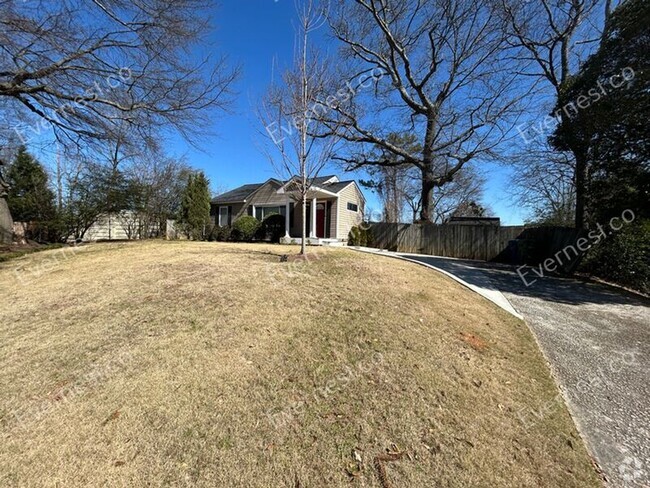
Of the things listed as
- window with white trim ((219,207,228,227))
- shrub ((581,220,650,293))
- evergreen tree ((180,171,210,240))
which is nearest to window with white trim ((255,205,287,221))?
window with white trim ((219,207,228,227))

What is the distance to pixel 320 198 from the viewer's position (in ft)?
54.2

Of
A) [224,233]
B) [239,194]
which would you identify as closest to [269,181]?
[239,194]

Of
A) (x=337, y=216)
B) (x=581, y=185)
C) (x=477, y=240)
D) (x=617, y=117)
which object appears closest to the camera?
(x=617, y=117)

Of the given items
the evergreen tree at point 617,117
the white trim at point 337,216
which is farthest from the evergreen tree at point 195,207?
the evergreen tree at point 617,117

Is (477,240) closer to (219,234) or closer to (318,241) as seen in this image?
(318,241)

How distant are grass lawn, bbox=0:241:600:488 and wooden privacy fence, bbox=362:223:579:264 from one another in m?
8.02

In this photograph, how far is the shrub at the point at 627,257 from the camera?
269 inches

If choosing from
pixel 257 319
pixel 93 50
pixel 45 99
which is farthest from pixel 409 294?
pixel 45 99

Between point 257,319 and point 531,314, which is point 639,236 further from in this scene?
point 257,319

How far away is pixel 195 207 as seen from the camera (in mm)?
17328

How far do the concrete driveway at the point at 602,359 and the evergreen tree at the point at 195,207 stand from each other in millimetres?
15607

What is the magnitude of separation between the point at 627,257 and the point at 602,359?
17.9ft

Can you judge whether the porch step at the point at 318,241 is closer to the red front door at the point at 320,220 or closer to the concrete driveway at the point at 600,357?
the red front door at the point at 320,220

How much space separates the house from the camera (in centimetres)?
1549
